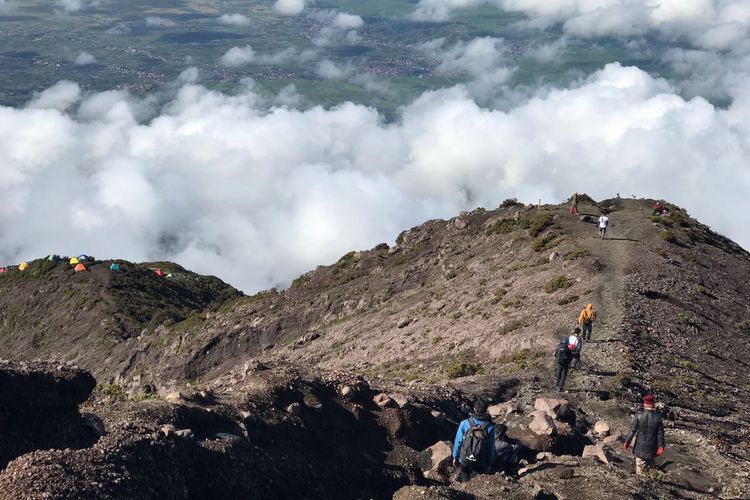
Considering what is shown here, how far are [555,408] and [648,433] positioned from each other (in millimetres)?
4923

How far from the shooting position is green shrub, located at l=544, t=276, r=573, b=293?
133 feet

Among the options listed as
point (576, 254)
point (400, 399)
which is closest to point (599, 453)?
point (400, 399)

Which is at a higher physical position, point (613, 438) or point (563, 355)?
point (563, 355)

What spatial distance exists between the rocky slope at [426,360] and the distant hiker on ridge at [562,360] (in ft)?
1.99

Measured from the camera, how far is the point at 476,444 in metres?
16.0

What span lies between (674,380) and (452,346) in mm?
12726

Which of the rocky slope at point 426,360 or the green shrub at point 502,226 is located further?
the green shrub at point 502,226

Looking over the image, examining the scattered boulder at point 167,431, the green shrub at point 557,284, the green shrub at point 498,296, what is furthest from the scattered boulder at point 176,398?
the green shrub at point 498,296

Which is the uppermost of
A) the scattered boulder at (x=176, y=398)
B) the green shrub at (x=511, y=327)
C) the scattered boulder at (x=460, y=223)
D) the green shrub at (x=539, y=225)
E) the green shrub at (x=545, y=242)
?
the scattered boulder at (x=460, y=223)

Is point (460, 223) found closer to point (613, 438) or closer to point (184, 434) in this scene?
point (613, 438)

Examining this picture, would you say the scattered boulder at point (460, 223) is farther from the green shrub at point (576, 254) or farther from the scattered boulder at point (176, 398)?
the scattered boulder at point (176, 398)

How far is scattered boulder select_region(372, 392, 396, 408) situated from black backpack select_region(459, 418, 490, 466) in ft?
13.8

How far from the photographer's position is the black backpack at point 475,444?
15875 millimetres

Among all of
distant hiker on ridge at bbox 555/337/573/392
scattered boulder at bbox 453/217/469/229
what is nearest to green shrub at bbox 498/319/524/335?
distant hiker on ridge at bbox 555/337/573/392
